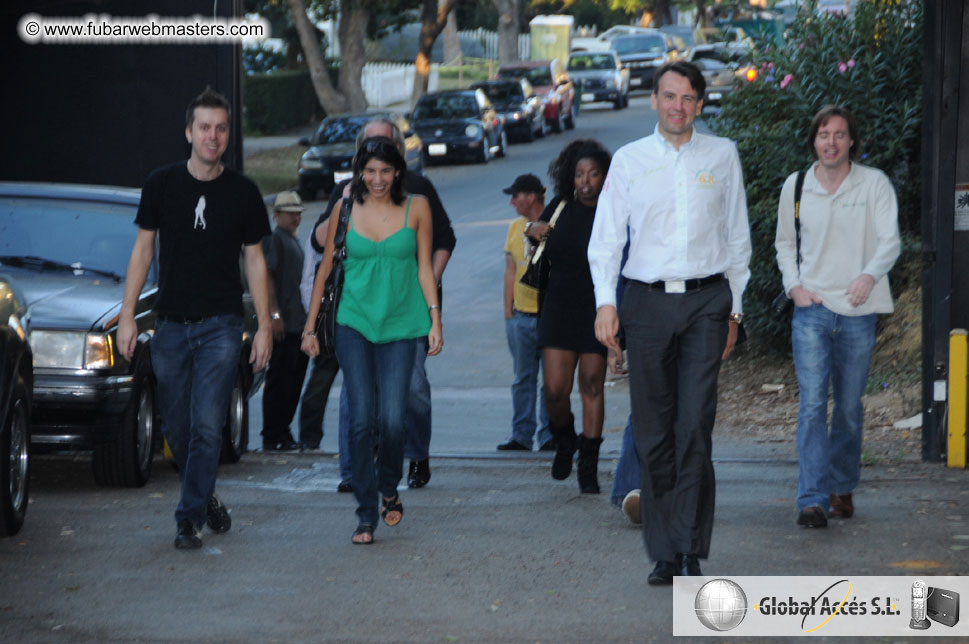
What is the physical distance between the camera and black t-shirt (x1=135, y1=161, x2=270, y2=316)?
654 cm

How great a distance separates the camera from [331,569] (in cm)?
627

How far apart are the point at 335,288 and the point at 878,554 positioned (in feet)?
8.84

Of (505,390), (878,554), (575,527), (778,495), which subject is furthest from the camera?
(505,390)

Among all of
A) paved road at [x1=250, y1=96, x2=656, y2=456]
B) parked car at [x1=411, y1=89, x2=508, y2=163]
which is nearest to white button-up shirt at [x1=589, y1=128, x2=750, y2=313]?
paved road at [x1=250, y1=96, x2=656, y2=456]

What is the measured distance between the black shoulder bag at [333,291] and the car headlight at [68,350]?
1.75 metres

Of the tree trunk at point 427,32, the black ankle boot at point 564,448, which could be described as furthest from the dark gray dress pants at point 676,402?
the tree trunk at point 427,32

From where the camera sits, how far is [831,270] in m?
6.89

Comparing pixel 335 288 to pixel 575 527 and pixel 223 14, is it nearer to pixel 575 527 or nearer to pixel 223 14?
pixel 575 527

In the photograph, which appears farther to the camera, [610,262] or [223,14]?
[223,14]

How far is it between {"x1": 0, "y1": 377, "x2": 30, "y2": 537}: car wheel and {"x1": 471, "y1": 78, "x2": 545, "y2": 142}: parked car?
99.1 feet

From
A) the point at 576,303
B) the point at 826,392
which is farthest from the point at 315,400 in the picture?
the point at 826,392

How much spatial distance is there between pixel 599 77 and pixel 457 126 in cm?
1472

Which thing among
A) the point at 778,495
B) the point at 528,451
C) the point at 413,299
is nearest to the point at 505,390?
the point at 528,451

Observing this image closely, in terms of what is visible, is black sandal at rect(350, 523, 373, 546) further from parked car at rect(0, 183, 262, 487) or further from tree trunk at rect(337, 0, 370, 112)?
tree trunk at rect(337, 0, 370, 112)
